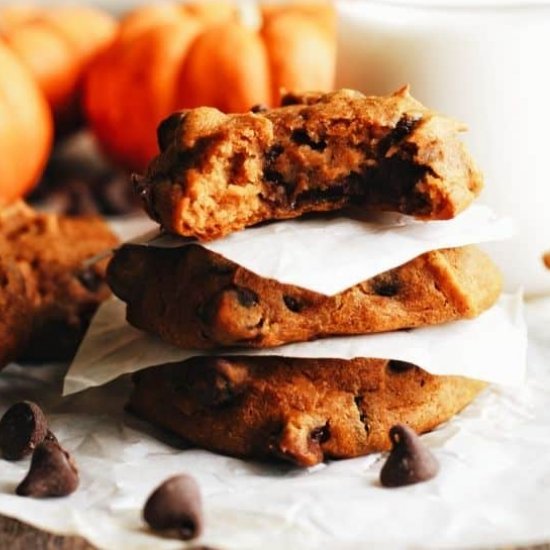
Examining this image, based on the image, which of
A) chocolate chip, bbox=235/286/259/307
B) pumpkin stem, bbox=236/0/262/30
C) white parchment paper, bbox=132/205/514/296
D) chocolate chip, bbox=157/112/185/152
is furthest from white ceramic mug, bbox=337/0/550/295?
pumpkin stem, bbox=236/0/262/30

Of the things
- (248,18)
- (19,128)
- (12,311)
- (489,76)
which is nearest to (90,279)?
(12,311)

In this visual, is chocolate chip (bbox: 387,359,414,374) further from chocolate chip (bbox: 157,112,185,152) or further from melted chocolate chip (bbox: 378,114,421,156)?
chocolate chip (bbox: 157,112,185,152)

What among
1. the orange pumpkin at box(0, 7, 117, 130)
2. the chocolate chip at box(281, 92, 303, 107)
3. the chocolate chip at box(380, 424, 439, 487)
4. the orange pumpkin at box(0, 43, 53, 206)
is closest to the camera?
the chocolate chip at box(380, 424, 439, 487)

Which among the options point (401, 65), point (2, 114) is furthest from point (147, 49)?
point (401, 65)

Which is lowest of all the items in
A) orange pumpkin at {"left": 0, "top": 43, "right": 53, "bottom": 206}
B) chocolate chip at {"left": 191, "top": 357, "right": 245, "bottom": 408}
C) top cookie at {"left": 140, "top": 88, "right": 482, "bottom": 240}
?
orange pumpkin at {"left": 0, "top": 43, "right": 53, "bottom": 206}

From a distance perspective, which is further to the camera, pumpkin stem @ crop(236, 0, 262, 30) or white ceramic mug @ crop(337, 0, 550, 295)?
pumpkin stem @ crop(236, 0, 262, 30)

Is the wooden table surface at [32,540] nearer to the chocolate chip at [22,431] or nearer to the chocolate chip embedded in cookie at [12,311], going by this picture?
the chocolate chip at [22,431]

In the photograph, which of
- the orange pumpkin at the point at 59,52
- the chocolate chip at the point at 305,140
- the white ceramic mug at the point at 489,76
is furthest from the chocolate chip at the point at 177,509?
the orange pumpkin at the point at 59,52
